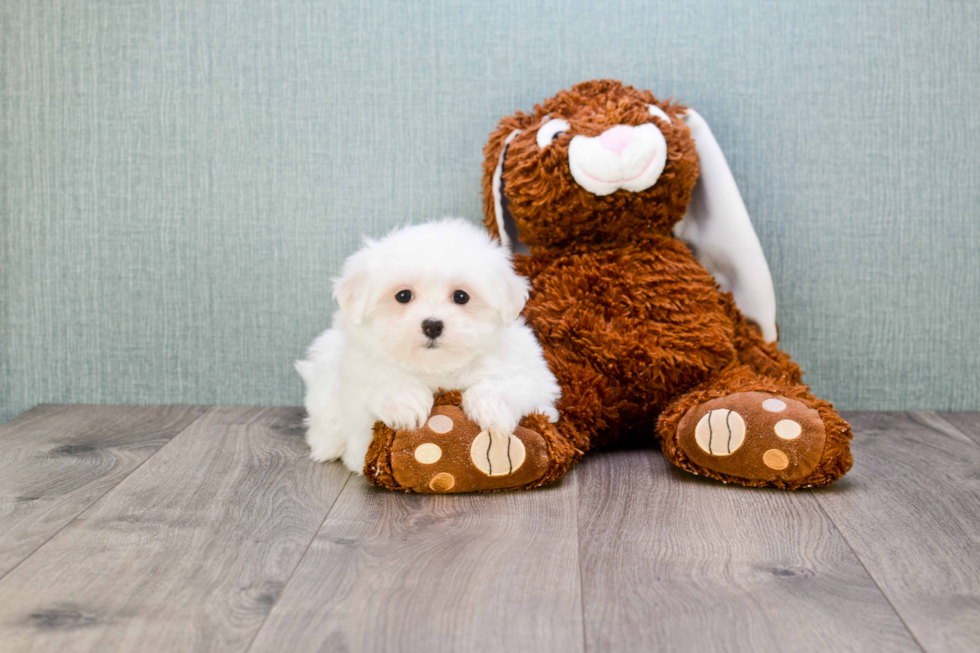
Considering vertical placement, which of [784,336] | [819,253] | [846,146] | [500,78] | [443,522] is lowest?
[443,522]

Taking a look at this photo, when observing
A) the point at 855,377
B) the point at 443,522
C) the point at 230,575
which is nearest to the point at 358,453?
the point at 443,522

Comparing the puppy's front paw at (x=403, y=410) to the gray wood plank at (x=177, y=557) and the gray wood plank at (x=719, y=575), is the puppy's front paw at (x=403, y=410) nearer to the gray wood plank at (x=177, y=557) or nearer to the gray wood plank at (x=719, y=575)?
the gray wood plank at (x=177, y=557)

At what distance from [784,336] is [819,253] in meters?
0.19

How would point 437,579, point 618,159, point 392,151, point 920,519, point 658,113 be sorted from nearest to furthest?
point 437,579, point 920,519, point 618,159, point 658,113, point 392,151

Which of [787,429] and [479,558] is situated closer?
[479,558]

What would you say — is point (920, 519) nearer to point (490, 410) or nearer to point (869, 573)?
point (869, 573)

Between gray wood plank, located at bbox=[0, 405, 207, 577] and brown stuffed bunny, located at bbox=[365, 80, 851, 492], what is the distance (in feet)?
1.48

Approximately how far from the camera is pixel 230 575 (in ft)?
3.18

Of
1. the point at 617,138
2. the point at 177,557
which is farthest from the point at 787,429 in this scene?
the point at 177,557

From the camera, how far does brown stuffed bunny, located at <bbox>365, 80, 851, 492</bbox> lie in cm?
125

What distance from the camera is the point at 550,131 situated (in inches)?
57.2

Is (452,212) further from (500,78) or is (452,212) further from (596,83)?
(596,83)

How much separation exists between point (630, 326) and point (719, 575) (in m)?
0.54

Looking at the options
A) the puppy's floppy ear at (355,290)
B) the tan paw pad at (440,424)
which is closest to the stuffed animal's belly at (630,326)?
the tan paw pad at (440,424)
